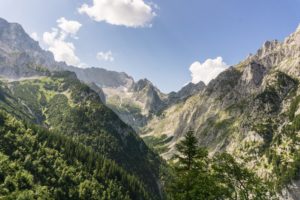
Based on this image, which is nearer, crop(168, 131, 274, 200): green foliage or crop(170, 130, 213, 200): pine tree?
crop(168, 131, 274, 200): green foliage

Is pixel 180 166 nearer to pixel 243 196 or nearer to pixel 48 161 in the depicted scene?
pixel 243 196

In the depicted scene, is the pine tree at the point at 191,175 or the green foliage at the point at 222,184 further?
the pine tree at the point at 191,175

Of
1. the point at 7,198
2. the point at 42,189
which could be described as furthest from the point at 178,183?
the point at 42,189

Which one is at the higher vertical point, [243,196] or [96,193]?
[96,193]

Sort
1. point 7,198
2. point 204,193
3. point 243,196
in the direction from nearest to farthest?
point 243,196, point 204,193, point 7,198

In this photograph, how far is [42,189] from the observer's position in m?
167

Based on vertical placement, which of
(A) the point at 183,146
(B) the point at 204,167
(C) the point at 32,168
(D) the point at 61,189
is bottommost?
(B) the point at 204,167

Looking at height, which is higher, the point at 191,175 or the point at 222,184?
the point at 191,175

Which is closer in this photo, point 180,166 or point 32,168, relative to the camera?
point 180,166

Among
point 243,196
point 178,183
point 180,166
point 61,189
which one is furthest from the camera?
point 61,189

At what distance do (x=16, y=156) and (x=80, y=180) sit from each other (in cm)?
3761

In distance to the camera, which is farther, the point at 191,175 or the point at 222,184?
the point at 191,175

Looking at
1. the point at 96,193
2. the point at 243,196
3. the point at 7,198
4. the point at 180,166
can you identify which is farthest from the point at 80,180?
the point at 243,196

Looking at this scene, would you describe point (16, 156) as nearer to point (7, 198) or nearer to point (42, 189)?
point (42, 189)
